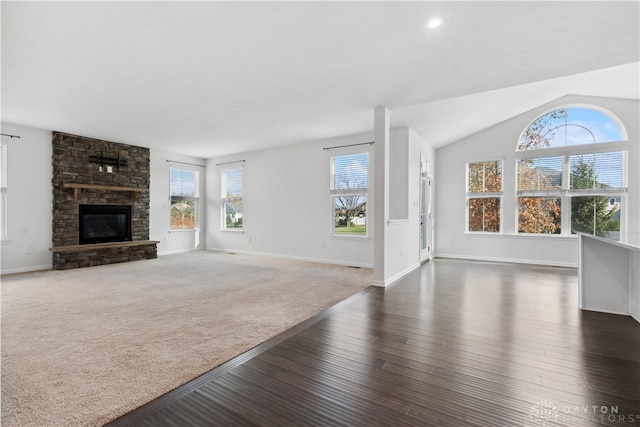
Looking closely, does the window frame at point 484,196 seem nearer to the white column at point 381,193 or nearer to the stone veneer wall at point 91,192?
the white column at point 381,193

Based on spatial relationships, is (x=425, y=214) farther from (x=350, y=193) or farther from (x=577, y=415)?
(x=577, y=415)

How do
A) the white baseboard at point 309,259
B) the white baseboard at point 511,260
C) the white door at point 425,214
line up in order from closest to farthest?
the white baseboard at point 511,260, the white baseboard at point 309,259, the white door at point 425,214

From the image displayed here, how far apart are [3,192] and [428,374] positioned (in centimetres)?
726

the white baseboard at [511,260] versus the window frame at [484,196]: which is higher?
the window frame at [484,196]

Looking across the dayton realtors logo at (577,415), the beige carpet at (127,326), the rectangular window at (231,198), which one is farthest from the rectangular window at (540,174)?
the rectangular window at (231,198)

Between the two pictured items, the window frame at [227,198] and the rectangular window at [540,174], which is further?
the window frame at [227,198]

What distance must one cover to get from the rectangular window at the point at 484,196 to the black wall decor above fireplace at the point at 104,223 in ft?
26.5

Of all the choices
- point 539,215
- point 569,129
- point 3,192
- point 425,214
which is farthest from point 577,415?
point 3,192

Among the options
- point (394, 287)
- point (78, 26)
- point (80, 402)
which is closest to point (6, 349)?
point (80, 402)

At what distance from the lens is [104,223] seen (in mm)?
6562

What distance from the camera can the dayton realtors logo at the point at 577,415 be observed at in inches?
61.7

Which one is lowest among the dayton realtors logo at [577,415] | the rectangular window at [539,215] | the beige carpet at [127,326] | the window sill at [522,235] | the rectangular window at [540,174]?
the beige carpet at [127,326]

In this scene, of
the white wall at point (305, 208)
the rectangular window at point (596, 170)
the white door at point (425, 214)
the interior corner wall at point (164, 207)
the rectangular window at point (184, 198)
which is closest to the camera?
the white wall at point (305, 208)

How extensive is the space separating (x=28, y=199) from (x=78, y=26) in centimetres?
474
